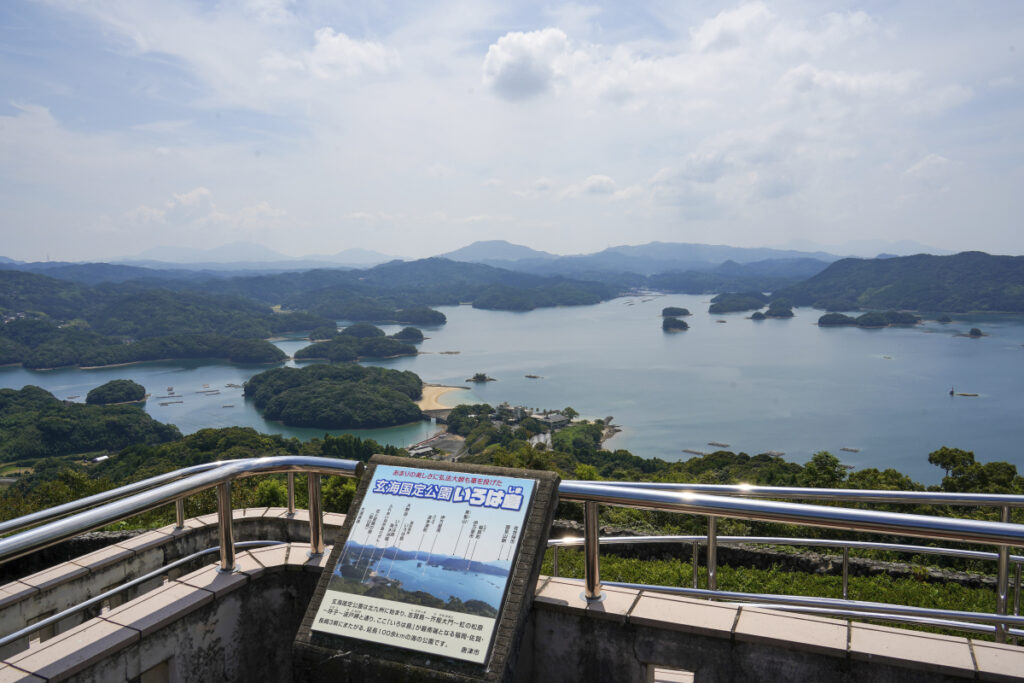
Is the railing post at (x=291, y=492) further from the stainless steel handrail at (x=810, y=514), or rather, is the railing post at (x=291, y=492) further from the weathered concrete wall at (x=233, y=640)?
the stainless steel handrail at (x=810, y=514)

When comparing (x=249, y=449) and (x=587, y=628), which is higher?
(x=587, y=628)

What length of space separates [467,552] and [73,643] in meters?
1.21

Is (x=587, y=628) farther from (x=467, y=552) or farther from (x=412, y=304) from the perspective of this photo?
(x=412, y=304)

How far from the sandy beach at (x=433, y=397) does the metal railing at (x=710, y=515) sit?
53.0 m

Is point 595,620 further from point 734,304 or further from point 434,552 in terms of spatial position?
point 734,304

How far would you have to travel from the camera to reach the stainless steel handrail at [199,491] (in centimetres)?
175

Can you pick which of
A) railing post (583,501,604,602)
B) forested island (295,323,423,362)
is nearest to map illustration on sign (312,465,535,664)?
railing post (583,501,604,602)

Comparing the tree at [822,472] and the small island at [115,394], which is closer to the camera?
the tree at [822,472]

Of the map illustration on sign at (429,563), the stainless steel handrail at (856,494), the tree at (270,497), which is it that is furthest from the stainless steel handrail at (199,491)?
the tree at (270,497)

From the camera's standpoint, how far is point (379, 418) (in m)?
51.8

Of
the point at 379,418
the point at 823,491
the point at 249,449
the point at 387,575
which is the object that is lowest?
the point at 379,418

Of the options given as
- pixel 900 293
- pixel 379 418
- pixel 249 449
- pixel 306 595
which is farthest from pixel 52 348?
pixel 900 293

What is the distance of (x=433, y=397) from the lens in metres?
59.7

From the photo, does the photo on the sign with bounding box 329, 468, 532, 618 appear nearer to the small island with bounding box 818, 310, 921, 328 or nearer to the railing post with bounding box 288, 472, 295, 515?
the railing post with bounding box 288, 472, 295, 515
